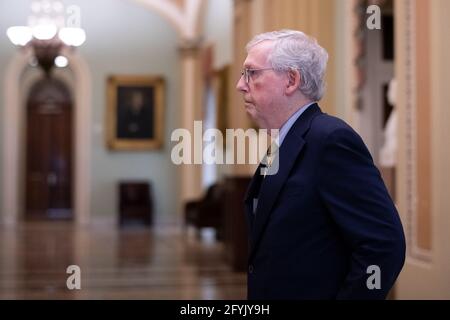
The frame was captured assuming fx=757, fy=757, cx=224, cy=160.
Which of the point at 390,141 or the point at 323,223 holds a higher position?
the point at 390,141

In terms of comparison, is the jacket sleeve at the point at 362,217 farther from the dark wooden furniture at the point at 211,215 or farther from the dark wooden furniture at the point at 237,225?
the dark wooden furniture at the point at 211,215

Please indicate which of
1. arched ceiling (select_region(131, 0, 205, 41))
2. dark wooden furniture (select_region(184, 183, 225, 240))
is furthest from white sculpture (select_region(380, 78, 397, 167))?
arched ceiling (select_region(131, 0, 205, 41))

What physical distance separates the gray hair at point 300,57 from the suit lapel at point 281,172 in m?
0.08

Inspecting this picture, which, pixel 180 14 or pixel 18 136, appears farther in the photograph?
pixel 180 14

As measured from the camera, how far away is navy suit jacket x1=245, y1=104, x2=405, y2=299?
198 centimetres

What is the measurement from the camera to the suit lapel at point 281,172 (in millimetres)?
2102

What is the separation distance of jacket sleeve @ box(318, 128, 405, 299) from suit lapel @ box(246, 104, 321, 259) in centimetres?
13

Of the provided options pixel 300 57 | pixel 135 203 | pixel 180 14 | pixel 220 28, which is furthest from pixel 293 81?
pixel 180 14

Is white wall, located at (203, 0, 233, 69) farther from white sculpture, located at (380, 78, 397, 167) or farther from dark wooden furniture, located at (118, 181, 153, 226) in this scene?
white sculpture, located at (380, 78, 397, 167)

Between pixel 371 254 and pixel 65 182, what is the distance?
18.6 meters

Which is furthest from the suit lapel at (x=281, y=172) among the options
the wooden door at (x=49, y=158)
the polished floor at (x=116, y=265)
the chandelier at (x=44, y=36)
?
the wooden door at (x=49, y=158)

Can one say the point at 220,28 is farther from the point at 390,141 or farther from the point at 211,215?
the point at 390,141

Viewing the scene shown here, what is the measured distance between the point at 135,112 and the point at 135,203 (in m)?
2.32

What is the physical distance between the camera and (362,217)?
77.9 inches
